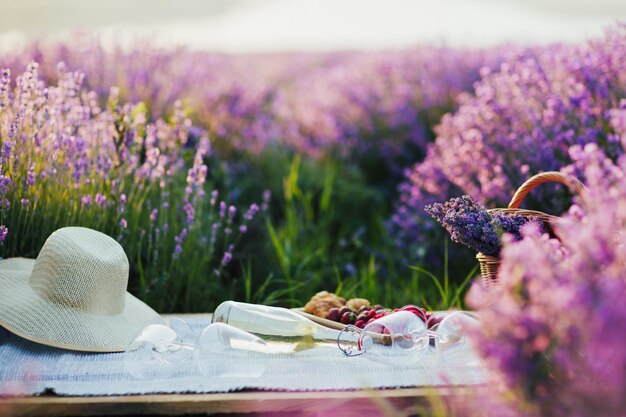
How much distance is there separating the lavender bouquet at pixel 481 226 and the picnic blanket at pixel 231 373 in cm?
38

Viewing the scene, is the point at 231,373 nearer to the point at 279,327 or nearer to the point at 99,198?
the point at 279,327

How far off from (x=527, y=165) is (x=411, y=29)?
3771mm

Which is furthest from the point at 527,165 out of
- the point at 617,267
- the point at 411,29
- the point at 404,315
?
the point at 411,29

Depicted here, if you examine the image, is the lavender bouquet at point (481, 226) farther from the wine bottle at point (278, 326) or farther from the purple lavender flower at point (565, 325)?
the purple lavender flower at point (565, 325)

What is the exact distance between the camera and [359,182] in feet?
18.6

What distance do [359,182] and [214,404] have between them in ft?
12.0

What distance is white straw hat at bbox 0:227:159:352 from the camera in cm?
251

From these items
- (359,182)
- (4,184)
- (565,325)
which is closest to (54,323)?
(4,184)

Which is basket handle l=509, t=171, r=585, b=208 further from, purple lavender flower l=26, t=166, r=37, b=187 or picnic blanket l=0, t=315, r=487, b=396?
purple lavender flower l=26, t=166, r=37, b=187

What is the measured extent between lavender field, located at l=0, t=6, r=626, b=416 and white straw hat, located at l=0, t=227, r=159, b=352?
217 mm

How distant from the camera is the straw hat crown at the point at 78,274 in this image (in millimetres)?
2594

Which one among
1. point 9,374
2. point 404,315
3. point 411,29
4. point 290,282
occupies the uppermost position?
point 411,29

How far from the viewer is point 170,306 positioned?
11.9 ft

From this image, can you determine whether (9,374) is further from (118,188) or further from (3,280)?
(118,188)
